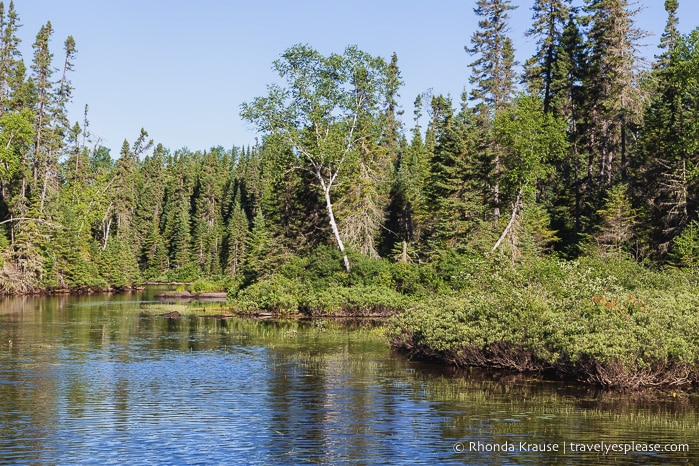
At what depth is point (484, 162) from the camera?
58156mm

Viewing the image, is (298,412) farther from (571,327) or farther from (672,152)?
(672,152)

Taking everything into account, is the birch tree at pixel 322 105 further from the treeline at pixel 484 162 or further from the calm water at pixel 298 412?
the calm water at pixel 298 412

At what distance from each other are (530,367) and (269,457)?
13604 mm

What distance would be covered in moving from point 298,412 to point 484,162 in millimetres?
41266

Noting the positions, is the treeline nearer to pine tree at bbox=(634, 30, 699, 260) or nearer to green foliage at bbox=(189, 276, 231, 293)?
pine tree at bbox=(634, 30, 699, 260)

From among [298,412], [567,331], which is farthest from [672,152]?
[298,412]

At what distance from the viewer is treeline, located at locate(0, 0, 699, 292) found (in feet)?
170

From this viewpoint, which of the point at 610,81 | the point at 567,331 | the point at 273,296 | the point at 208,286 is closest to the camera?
the point at 567,331

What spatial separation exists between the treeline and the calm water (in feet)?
50.6

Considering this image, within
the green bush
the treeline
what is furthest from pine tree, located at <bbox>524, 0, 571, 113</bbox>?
the green bush

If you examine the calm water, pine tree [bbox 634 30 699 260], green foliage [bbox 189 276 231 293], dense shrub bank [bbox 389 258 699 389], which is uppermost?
pine tree [bbox 634 30 699 260]

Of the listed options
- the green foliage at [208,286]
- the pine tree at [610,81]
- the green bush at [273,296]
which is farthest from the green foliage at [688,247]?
the green foliage at [208,286]

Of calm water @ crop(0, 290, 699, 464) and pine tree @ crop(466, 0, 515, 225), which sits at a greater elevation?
pine tree @ crop(466, 0, 515, 225)

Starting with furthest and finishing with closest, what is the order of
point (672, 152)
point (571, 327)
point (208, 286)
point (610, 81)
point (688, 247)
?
point (208, 286)
point (610, 81)
point (672, 152)
point (688, 247)
point (571, 327)
